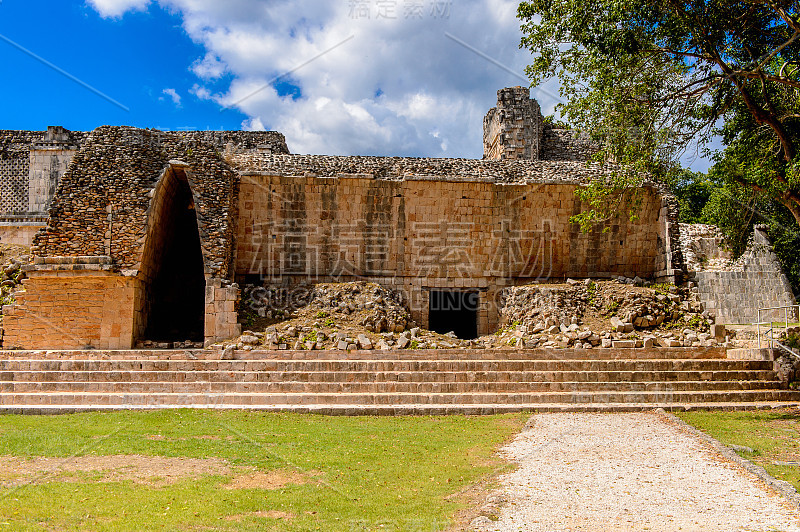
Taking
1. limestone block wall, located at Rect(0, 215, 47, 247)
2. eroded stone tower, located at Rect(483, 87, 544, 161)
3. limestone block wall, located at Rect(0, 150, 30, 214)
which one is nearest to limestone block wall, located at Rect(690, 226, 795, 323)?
eroded stone tower, located at Rect(483, 87, 544, 161)

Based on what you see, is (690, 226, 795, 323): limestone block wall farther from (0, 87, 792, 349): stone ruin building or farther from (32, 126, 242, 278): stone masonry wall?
(32, 126, 242, 278): stone masonry wall

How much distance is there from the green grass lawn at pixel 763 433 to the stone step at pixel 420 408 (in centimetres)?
42

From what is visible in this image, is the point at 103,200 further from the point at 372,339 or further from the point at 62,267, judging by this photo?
the point at 372,339

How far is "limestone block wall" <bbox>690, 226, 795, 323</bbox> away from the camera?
2177cm

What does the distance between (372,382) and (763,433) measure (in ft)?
24.6

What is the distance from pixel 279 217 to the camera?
19.6 meters

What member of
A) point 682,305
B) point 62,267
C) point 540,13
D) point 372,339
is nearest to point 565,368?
point 372,339

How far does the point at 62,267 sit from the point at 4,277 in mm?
3252

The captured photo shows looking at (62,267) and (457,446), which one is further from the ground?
(62,267)

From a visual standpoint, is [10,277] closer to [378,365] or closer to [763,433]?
[378,365]

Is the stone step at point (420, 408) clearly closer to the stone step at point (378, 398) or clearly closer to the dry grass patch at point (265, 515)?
the stone step at point (378, 398)

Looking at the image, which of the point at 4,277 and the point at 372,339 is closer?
the point at 372,339

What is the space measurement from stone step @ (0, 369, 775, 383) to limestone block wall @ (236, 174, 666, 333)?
20.0 feet

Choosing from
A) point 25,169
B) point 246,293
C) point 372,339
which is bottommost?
point 372,339
